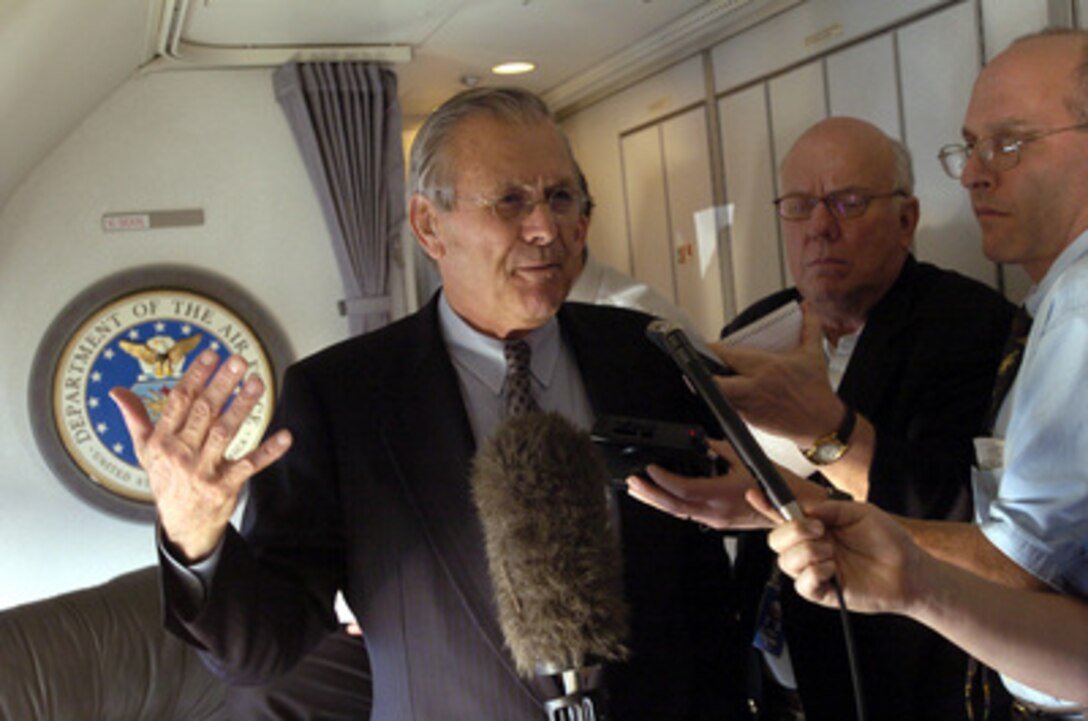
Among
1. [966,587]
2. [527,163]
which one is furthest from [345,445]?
[966,587]

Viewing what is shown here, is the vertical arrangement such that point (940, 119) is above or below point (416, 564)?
above

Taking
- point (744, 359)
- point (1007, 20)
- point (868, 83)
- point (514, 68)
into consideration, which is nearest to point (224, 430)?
point (744, 359)

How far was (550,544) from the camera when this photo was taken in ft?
3.35

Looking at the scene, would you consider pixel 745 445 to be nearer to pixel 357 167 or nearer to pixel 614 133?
pixel 357 167

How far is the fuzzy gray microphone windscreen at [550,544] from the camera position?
1.00 m

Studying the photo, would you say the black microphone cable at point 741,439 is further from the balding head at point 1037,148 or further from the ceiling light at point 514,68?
the ceiling light at point 514,68

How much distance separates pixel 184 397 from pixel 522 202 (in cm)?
56

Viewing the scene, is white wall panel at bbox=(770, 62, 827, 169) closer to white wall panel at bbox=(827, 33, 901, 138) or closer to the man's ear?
white wall panel at bbox=(827, 33, 901, 138)

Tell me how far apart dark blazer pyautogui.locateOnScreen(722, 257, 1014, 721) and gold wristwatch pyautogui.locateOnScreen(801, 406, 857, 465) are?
13 centimetres

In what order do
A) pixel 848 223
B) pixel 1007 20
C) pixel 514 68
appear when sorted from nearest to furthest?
pixel 848 223 < pixel 1007 20 < pixel 514 68

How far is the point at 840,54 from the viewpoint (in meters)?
3.35

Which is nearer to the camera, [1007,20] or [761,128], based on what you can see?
[1007,20]

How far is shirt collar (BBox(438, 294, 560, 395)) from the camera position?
1508mm

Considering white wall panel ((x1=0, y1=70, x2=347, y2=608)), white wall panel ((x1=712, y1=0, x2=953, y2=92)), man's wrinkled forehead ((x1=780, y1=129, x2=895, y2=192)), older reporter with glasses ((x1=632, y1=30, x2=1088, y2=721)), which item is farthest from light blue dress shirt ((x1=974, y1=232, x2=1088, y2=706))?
Answer: white wall panel ((x1=0, y1=70, x2=347, y2=608))
